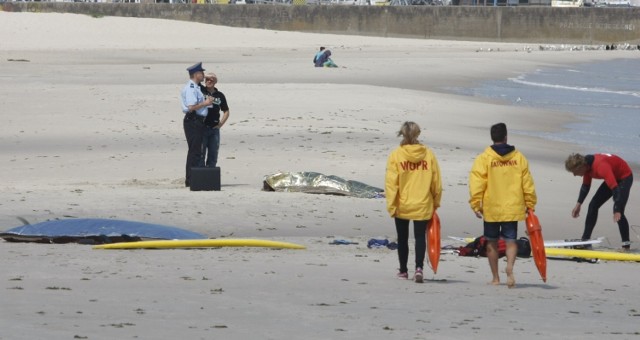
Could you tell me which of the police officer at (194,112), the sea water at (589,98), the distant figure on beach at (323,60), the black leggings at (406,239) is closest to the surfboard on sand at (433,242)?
the black leggings at (406,239)

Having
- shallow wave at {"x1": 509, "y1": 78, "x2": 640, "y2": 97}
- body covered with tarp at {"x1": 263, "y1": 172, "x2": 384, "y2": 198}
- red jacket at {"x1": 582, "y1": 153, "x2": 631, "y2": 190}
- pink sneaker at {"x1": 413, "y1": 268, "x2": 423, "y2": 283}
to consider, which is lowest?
shallow wave at {"x1": 509, "y1": 78, "x2": 640, "y2": 97}

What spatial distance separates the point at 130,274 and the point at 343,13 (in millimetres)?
66330

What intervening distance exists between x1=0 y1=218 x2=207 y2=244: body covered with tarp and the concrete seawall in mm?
62635

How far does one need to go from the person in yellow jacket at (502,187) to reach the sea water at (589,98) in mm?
10741

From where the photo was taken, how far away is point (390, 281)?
902 cm

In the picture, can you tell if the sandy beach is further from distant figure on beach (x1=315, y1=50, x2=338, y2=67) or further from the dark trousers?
distant figure on beach (x1=315, y1=50, x2=338, y2=67)

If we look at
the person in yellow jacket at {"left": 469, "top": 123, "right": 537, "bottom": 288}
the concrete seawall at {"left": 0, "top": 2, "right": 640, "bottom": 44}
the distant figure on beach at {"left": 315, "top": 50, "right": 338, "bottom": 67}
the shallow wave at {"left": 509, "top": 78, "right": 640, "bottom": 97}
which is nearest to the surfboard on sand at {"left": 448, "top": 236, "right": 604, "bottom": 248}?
the person in yellow jacket at {"left": 469, "top": 123, "right": 537, "bottom": 288}

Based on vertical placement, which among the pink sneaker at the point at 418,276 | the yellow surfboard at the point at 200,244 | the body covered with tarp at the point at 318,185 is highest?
the pink sneaker at the point at 418,276

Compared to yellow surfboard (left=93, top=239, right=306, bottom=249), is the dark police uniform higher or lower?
higher

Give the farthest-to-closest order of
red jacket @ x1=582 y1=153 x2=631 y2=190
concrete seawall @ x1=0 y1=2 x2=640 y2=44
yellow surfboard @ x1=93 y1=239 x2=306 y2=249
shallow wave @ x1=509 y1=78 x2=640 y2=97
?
concrete seawall @ x1=0 y1=2 x2=640 y2=44, shallow wave @ x1=509 y1=78 x2=640 y2=97, red jacket @ x1=582 y1=153 x2=631 y2=190, yellow surfboard @ x1=93 y1=239 x2=306 y2=249

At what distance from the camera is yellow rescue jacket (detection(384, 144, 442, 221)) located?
9.00 m

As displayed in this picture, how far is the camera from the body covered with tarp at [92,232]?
1016 cm

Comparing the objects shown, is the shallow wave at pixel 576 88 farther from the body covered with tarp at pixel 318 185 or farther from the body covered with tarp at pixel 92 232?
the body covered with tarp at pixel 92 232

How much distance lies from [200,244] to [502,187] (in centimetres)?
263
